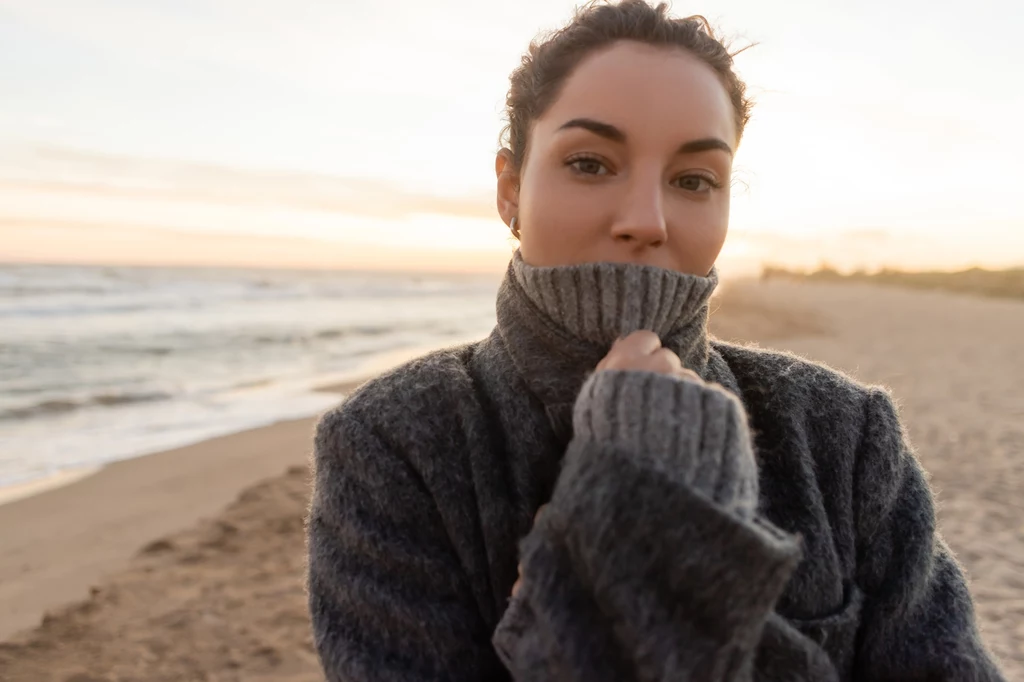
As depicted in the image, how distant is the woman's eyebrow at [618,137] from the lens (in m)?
1.30

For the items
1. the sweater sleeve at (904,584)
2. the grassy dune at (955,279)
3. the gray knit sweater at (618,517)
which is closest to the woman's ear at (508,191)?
the gray knit sweater at (618,517)

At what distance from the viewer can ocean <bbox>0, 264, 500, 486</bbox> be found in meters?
7.16

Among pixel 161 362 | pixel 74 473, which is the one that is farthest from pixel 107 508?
pixel 161 362

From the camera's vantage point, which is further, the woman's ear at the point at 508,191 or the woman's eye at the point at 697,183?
the woman's ear at the point at 508,191

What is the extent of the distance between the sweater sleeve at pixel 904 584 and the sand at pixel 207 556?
177 cm

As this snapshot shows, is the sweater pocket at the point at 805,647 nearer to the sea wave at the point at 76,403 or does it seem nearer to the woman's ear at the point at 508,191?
the woman's ear at the point at 508,191

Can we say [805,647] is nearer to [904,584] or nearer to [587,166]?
[904,584]

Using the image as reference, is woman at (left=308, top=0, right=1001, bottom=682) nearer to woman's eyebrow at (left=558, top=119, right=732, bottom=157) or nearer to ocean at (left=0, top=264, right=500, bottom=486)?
woman's eyebrow at (left=558, top=119, right=732, bottom=157)

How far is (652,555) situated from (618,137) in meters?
0.74

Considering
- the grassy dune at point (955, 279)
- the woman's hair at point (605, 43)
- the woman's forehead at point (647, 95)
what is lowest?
the woman's forehead at point (647, 95)

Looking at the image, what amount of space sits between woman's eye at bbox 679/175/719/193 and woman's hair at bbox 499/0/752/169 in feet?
0.77

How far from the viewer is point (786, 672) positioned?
1.13 m

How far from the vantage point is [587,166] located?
1.35 meters

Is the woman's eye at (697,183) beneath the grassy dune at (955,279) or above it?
beneath
